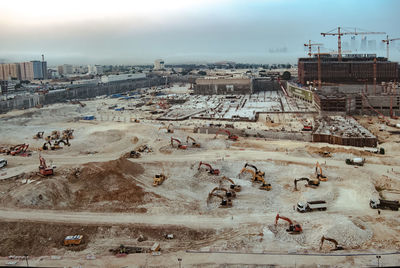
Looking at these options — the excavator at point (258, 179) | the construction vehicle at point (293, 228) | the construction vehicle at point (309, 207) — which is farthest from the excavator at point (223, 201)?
the construction vehicle at point (309, 207)

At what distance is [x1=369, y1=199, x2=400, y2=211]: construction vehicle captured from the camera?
16.3 meters

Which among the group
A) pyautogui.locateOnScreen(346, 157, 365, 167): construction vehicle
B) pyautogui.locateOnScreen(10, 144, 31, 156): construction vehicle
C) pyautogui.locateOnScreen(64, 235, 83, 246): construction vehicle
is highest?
pyautogui.locateOnScreen(10, 144, 31, 156): construction vehicle

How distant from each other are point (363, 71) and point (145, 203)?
5631 centimetres

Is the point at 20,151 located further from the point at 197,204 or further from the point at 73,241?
the point at 197,204

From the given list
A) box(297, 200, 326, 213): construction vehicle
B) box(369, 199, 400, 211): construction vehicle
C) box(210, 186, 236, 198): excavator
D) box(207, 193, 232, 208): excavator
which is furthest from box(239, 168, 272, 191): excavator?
box(369, 199, 400, 211): construction vehicle

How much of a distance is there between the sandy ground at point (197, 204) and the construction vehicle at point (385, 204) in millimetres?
434

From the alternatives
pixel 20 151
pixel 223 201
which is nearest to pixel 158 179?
pixel 223 201

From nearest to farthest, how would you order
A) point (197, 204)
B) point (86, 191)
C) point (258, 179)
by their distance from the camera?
point (197, 204) < point (86, 191) < point (258, 179)

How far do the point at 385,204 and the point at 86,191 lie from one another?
15.1 m

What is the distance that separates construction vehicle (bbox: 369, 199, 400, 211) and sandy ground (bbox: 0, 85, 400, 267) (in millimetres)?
434

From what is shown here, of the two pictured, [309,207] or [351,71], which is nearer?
[309,207]

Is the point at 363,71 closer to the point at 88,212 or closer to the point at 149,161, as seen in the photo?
the point at 149,161

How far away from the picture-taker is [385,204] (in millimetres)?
16469

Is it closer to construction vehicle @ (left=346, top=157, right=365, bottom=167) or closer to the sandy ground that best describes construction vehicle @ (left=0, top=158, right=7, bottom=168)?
the sandy ground
